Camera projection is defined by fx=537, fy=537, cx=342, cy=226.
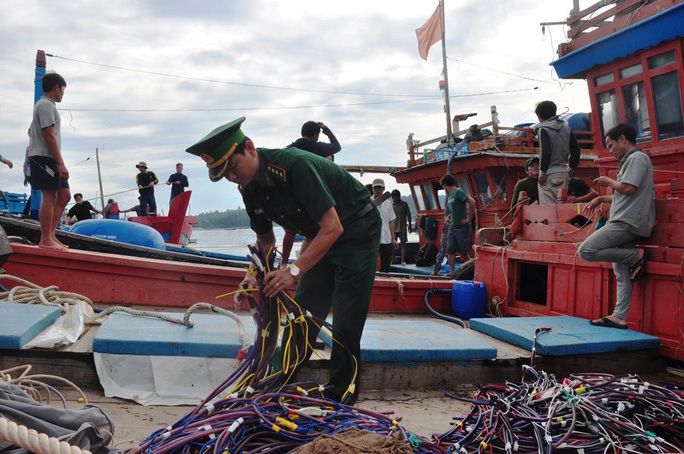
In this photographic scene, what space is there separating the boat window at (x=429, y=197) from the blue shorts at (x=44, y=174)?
11.2m

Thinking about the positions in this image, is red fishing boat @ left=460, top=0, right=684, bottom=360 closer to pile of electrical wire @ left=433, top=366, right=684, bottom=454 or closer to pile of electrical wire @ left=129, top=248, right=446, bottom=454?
pile of electrical wire @ left=433, top=366, right=684, bottom=454

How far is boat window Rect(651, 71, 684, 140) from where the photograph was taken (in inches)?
264

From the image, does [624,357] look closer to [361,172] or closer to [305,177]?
[305,177]

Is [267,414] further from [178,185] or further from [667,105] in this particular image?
[178,185]

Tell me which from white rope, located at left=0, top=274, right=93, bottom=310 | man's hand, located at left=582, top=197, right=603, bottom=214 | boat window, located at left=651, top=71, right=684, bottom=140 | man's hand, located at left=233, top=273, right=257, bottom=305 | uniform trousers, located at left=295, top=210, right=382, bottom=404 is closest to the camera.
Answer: man's hand, located at left=233, top=273, right=257, bottom=305

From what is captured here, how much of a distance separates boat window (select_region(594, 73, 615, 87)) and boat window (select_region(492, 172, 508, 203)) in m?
5.22

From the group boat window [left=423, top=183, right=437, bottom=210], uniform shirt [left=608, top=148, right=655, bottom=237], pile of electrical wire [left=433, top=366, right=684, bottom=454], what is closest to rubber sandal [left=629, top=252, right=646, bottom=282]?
uniform shirt [left=608, top=148, right=655, bottom=237]

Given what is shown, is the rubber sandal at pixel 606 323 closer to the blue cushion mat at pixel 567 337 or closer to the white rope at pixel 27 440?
the blue cushion mat at pixel 567 337

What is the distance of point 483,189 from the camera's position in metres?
13.4

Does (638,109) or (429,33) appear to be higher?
(429,33)

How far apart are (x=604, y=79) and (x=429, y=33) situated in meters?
14.3

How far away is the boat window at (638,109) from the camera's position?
7125 millimetres

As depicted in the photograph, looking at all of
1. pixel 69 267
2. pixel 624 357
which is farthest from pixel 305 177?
pixel 69 267

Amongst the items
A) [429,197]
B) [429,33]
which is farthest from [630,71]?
[429,33]
